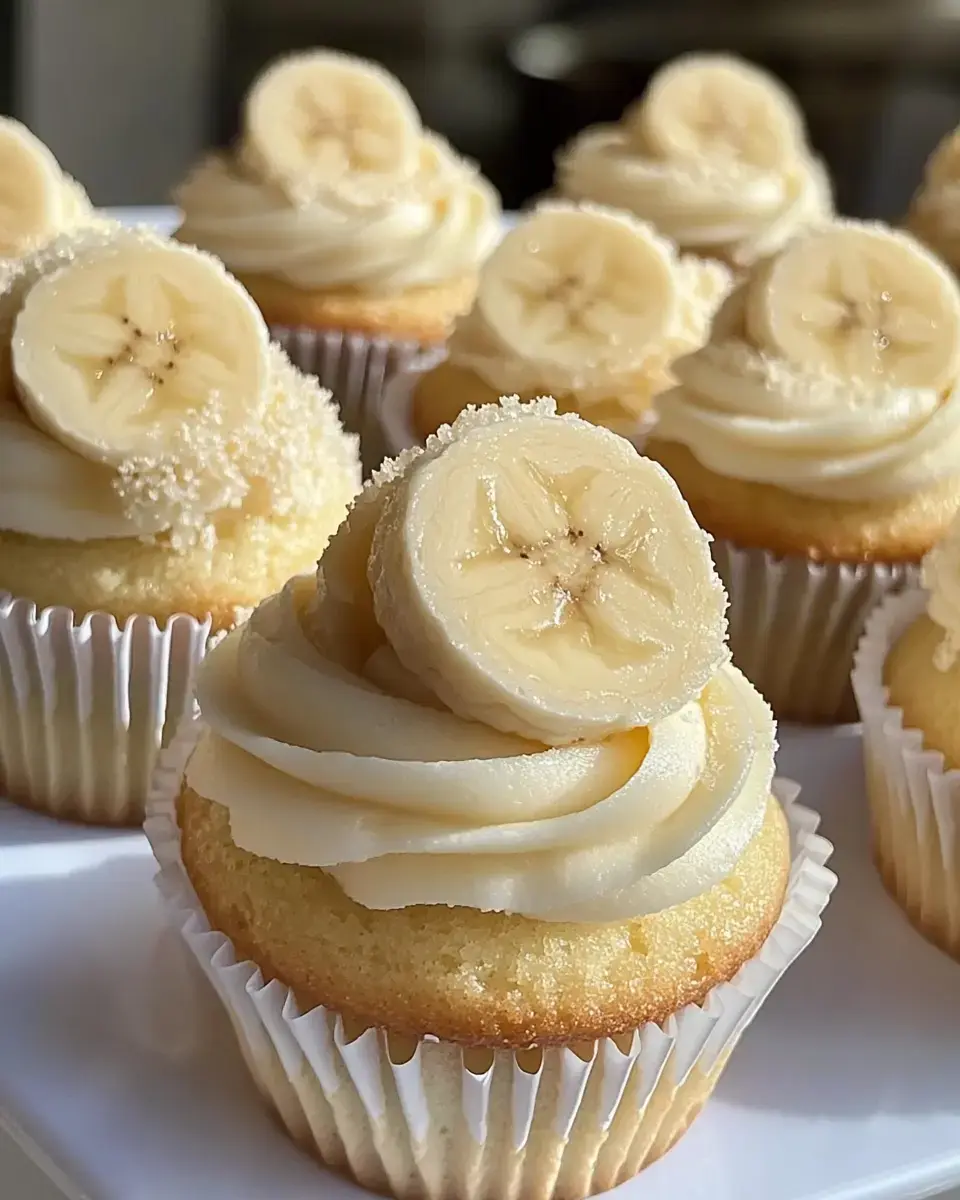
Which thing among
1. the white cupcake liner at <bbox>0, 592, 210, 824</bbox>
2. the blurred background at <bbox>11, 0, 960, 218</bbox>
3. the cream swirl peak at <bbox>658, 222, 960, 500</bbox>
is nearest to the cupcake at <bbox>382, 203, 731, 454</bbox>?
the cream swirl peak at <bbox>658, 222, 960, 500</bbox>

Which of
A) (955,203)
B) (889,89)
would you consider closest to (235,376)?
(955,203)

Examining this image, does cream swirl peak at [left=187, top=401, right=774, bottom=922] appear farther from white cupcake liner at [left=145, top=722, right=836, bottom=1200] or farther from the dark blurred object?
the dark blurred object

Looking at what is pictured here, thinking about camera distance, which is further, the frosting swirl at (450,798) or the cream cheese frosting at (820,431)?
the cream cheese frosting at (820,431)

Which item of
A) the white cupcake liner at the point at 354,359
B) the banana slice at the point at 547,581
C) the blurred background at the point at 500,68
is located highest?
the banana slice at the point at 547,581

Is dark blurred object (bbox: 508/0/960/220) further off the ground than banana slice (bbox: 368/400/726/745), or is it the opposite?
banana slice (bbox: 368/400/726/745)

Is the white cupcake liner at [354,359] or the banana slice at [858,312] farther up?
the banana slice at [858,312]

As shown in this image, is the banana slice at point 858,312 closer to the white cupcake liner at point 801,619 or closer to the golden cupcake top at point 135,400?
the white cupcake liner at point 801,619

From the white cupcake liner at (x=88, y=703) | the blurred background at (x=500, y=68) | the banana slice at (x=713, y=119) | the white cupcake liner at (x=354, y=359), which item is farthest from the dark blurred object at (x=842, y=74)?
the white cupcake liner at (x=88, y=703)
